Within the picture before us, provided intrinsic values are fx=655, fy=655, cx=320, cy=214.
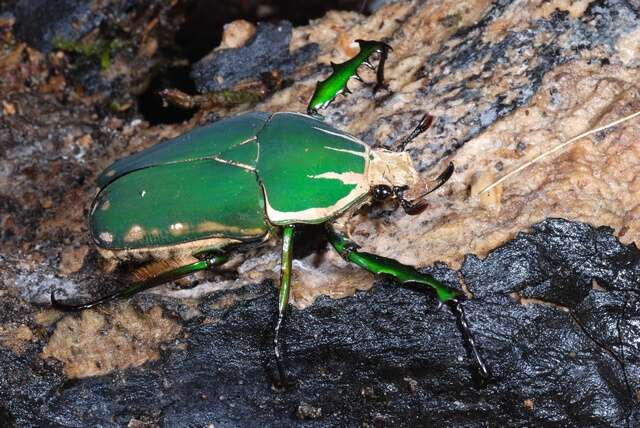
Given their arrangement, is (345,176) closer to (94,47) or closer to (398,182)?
(398,182)

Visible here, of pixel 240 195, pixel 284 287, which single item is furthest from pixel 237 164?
pixel 284 287

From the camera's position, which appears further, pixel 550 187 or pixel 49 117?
pixel 49 117

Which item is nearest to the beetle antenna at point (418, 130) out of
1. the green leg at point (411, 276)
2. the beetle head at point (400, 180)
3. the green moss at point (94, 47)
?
the beetle head at point (400, 180)

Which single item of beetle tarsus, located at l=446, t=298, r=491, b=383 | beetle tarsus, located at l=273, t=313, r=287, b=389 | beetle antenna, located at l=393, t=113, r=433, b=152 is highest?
beetle antenna, located at l=393, t=113, r=433, b=152

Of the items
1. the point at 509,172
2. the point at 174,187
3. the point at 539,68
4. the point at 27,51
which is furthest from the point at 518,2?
the point at 27,51

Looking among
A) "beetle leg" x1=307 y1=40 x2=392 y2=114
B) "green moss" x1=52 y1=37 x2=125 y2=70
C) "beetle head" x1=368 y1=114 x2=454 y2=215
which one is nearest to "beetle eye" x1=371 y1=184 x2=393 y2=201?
"beetle head" x1=368 y1=114 x2=454 y2=215

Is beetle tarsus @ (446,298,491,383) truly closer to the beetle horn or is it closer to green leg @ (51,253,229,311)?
the beetle horn

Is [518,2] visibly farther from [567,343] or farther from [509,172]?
[567,343]
